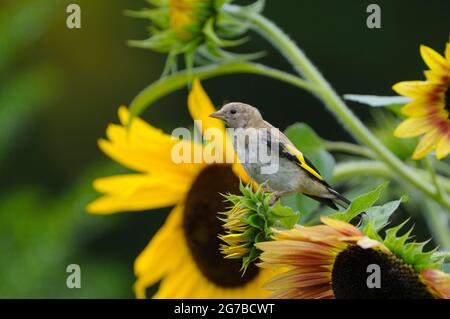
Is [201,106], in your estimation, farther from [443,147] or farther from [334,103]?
[443,147]

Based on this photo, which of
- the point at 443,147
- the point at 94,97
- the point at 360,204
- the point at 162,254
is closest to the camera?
the point at 360,204

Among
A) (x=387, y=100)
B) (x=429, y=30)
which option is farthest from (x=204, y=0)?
(x=429, y=30)

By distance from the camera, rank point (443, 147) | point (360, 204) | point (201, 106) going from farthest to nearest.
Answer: point (201, 106) → point (443, 147) → point (360, 204)

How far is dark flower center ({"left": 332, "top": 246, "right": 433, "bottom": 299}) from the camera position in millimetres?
564

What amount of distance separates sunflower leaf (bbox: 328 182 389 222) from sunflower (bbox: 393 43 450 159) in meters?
0.11

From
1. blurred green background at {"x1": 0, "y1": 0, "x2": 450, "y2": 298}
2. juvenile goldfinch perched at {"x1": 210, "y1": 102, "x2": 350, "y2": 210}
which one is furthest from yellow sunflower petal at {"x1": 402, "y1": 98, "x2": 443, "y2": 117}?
blurred green background at {"x1": 0, "y1": 0, "x2": 450, "y2": 298}

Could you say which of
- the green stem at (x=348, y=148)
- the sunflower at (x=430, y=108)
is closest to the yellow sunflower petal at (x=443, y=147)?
the sunflower at (x=430, y=108)

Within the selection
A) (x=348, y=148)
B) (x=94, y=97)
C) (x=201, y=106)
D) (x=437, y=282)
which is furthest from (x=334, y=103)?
(x=94, y=97)

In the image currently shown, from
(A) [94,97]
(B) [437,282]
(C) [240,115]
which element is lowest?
(B) [437,282]

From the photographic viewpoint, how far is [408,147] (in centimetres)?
85

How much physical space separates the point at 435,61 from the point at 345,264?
0.15 metres

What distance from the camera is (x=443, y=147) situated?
65cm

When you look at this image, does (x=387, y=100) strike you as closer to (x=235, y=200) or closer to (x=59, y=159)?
(x=235, y=200)
